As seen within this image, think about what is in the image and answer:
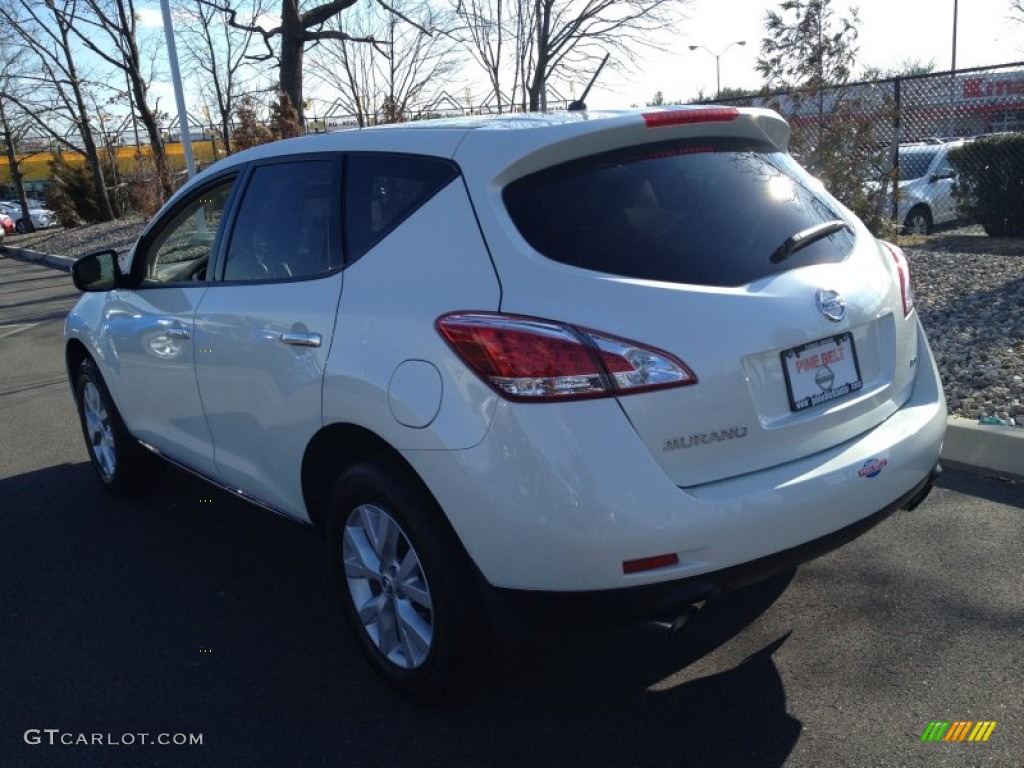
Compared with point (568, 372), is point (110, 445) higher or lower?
lower

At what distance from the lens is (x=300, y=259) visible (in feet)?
11.9

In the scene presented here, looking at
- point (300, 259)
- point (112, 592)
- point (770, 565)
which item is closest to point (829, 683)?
point (770, 565)

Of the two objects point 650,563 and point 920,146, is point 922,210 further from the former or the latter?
point 650,563

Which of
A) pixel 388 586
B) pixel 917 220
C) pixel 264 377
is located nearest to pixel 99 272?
pixel 264 377

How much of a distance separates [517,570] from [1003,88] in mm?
14841

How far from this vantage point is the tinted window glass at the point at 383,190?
10.3 ft

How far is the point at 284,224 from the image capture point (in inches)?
150

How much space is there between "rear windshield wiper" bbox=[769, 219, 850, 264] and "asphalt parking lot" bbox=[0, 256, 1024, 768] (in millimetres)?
1210

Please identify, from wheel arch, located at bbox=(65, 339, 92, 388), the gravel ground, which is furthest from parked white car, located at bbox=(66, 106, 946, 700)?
the gravel ground

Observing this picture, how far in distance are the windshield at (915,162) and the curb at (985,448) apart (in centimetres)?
1160

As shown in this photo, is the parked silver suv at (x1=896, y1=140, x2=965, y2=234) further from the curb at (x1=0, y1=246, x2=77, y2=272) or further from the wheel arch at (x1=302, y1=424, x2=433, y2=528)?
the curb at (x1=0, y1=246, x2=77, y2=272)

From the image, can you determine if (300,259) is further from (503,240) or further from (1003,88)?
(1003,88)

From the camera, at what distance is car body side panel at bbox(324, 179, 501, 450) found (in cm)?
274
